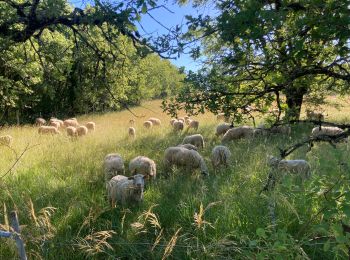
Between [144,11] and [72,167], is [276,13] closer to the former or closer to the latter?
[144,11]

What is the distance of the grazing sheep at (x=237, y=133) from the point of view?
1291 cm

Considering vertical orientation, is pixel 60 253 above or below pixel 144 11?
below

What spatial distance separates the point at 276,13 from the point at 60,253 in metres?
3.59

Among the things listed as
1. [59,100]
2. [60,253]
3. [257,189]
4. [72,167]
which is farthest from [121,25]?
[59,100]

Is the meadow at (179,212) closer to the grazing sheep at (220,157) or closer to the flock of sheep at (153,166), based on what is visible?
the flock of sheep at (153,166)

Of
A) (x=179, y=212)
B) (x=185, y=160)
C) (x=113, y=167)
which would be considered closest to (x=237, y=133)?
(x=185, y=160)

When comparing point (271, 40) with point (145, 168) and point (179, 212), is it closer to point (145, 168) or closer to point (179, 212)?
point (179, 212)

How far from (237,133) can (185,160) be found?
4942mm

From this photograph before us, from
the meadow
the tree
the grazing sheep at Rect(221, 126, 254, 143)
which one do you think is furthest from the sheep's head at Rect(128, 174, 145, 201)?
the grazing sheep at Rect(221, 126, 254, 143)

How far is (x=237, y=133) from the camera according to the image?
1302 centimetres

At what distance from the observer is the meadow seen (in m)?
2.23

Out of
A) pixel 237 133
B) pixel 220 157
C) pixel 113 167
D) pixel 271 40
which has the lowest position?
pixel 113 167

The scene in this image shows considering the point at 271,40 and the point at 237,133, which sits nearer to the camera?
the point at 271,40

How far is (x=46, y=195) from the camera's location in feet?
19.7
